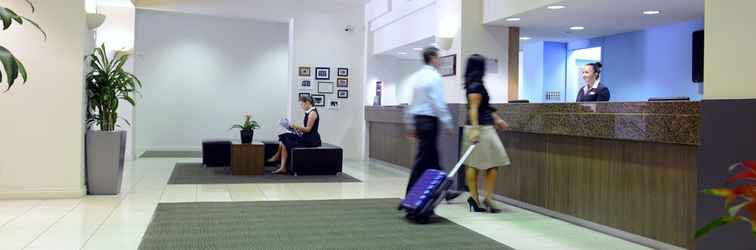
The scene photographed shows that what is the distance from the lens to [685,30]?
702 centimetres

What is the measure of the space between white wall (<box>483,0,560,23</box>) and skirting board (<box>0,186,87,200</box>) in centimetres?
449

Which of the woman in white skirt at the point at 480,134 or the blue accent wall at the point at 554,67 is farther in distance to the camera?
the blue accent wall at the point at 554,67

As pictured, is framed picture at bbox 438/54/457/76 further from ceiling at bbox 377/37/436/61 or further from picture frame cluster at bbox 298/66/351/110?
picture frame cluster at bbox 298/66/351/110

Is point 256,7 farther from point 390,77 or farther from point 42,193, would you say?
point 42,193

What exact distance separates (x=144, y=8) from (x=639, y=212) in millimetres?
8419

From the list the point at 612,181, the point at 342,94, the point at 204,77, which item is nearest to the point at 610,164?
the point at 612,181

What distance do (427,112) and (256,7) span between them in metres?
6.40

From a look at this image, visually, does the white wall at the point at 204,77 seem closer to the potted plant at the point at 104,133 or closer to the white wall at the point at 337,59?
the white wall at the point at 337,59

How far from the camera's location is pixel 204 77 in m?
12.8

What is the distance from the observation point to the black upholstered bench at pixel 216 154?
344 inches

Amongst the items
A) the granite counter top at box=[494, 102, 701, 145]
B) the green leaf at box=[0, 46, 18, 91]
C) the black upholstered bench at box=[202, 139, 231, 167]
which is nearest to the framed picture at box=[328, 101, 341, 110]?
the black upholstered bench at box=[202, 139, 231, 167]

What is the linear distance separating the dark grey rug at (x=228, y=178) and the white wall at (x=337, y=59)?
8.71 feet

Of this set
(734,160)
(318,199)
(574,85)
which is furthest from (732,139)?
(574,85)

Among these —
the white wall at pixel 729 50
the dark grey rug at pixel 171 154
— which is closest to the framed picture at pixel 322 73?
the dark grey rug at pixel 171 154
